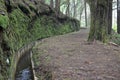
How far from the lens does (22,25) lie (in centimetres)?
1666

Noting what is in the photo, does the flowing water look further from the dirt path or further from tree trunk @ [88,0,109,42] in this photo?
tree trunk @ [88,0,109,42]

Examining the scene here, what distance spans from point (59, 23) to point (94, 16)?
12.5 m

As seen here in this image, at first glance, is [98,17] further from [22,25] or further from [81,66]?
[81,66]

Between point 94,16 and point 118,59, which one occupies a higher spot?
point 94,16

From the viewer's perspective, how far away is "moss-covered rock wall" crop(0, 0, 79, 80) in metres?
9.44

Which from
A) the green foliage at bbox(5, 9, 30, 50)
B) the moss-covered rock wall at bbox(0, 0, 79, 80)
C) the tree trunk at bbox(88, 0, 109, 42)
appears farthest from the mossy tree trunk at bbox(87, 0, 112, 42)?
the moss-covered rock wall at bbox(0, 0, 79, 80)

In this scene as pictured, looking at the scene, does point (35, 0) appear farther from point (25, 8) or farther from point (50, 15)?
point (25, 8)

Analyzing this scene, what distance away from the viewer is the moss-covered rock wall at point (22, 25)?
9438 millimetres

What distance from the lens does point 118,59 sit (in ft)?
35.1

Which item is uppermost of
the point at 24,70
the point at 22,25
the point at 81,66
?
the point at 22,25

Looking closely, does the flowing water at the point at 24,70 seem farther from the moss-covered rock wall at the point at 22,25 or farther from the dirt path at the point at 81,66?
the moss-covered rock wall at the point at 22,25

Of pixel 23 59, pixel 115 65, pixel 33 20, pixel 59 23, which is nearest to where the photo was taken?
pixel 115 65

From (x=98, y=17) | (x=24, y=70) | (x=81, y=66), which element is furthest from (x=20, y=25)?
(x=81, y=66)

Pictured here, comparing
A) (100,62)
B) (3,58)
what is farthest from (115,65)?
(3,58)
